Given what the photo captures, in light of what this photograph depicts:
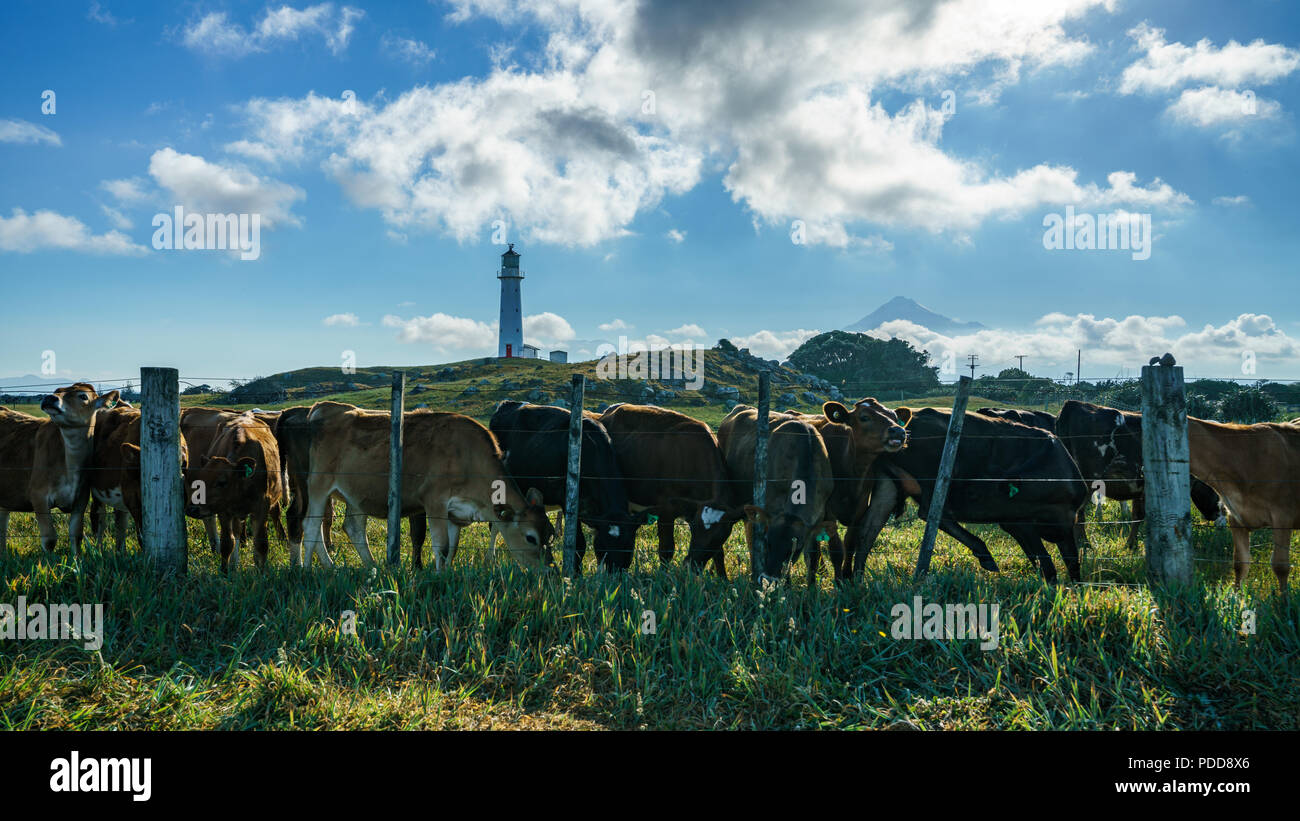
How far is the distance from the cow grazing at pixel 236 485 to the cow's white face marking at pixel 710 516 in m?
4.80

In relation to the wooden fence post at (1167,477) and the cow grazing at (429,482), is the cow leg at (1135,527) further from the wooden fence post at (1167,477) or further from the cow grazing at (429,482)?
the cow grazing at (429,482)

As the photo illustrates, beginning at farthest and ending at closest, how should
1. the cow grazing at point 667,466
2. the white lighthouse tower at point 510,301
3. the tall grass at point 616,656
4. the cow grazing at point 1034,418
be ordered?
the white lighthouse tower at point 510,301 → the cow grazing at point 1034,418 → the cow grazing at point 667,466 → the tall grass at point 616,656

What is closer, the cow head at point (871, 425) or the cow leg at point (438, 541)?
the cow head at point (871, 425)

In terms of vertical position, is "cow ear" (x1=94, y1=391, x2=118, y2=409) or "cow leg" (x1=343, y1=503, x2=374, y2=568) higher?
"cow ear" (x1=94, y1=391, x2=118, y2=409)

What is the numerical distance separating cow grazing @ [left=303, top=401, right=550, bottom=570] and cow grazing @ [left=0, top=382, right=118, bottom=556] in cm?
240

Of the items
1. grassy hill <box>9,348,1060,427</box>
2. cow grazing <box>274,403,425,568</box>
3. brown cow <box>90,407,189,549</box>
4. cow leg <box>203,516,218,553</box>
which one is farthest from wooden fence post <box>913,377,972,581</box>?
grassy hill <box>9,348,1060,427</box>

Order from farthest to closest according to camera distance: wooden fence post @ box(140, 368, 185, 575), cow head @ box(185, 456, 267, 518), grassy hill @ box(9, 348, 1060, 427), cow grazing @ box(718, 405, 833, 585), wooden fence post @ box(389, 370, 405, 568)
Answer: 1. grassy hill @ box(9, 348, 1060, 427)
2. cow head @ box(185, 456, 267, 518)
3. wooden fence post @ box(389, 370, 405, 568)
4. cow grazing @ box(718, 405, 833, 585)
5. wooden fence post @ box(140, 368, 185, 575)

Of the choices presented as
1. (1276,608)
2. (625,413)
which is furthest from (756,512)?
(1276,608)

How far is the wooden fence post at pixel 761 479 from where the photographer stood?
6898mm

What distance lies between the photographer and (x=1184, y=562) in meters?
5.93

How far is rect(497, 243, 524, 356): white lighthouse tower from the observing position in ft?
265

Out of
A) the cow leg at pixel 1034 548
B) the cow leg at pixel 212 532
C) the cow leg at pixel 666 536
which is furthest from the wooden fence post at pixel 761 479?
the cow leg at pixel 212 532

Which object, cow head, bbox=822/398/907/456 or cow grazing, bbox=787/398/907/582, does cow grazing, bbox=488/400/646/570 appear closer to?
cow grazing, bbox=787/398/907/582
